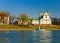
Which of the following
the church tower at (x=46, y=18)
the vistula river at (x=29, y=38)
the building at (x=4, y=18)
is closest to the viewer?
the vistula river at (x=29, y=38)

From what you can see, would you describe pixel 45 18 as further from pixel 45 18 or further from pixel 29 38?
pixel 29 38

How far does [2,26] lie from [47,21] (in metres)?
33.7

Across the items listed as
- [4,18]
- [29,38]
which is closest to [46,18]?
[4,18]

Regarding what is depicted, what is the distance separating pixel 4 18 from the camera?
127688 millimetres

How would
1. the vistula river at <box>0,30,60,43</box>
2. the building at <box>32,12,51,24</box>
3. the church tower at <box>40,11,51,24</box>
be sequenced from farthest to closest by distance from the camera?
1. the building at <box>32,12,51,24</box>
2. the church tower at <box>40,11,51,24</box>
3. the vistula river at <box>0,30,60,43</box>

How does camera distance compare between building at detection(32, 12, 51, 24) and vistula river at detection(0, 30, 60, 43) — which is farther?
building at detection(32, 12, 51, 24)

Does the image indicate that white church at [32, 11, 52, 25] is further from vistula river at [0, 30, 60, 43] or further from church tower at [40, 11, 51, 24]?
vistula river at [0, 30, 60, 43]

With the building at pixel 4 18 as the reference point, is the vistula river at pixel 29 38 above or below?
below

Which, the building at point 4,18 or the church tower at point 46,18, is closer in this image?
the building at point 4,18

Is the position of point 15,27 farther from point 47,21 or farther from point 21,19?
point 47,21

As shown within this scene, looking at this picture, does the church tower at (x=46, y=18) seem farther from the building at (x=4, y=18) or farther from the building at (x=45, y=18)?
the building at (x=4, y=18)

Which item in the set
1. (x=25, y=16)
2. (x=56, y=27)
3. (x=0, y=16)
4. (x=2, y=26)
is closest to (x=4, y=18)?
(x=0, y=16)

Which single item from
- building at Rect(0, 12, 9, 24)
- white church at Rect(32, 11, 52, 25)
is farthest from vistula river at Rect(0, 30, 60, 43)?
white church at Rect(32, 11, 52, 25)

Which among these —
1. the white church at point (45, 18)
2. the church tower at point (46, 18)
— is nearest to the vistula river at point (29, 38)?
the church tower at point (46, 18)
